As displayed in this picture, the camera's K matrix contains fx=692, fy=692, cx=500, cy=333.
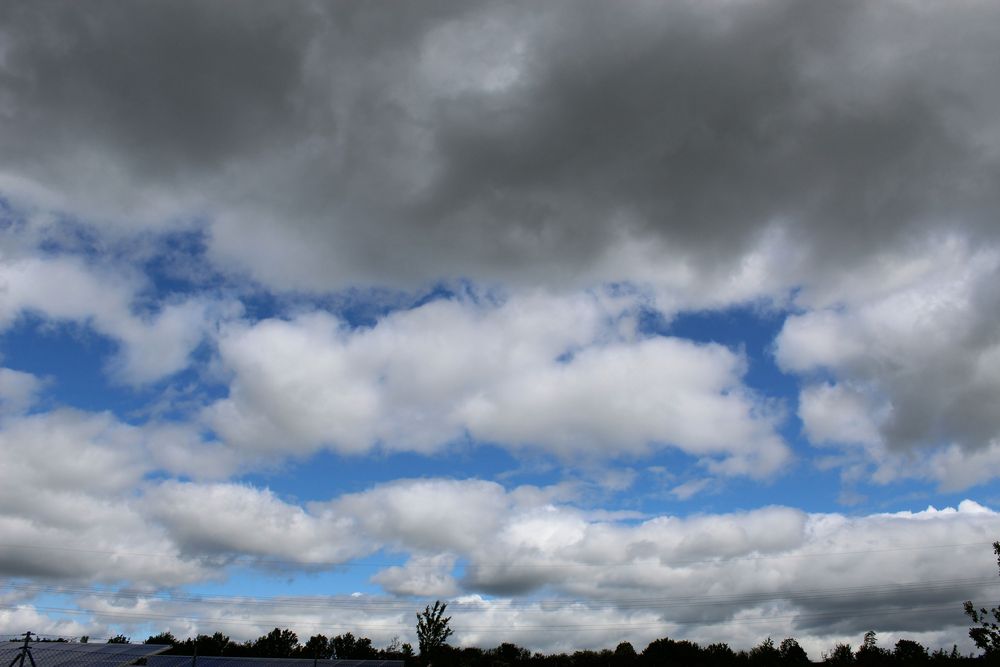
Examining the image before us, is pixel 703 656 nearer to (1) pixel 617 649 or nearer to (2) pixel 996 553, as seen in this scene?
(1) pixel 617 649

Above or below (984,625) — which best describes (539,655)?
below

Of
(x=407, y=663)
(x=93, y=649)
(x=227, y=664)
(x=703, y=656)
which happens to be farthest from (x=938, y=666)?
(x=703, y=656)

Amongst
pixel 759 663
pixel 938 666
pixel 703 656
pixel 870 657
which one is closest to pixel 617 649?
pixel 703 656

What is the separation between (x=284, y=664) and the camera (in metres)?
55.0

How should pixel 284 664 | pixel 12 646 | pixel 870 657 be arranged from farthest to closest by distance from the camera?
pixel 870 657 < pixel 284 664 < pixel 12 646

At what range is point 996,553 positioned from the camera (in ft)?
92.8

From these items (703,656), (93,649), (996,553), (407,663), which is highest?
(996,553)

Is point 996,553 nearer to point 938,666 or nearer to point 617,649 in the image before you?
point 938,666

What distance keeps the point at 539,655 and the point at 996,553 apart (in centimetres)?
8720

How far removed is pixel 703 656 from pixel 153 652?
79439mm

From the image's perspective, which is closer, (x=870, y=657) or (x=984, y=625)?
(x=984, y=625)

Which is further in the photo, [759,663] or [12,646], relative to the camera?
[759,663]

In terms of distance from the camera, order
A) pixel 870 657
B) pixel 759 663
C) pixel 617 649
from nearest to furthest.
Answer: pixel 870 657, pixel 759 663, pixel 617 649

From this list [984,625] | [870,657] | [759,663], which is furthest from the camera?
[759,663]
